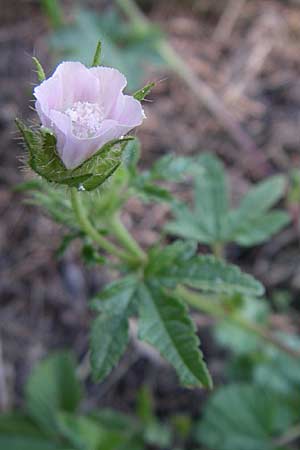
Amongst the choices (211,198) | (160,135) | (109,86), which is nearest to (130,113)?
(109,86)

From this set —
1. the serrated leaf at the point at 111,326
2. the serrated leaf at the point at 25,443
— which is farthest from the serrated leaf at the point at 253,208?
the serrated leaf at the point at 25,443

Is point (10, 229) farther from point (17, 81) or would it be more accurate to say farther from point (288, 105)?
point (288, 105)

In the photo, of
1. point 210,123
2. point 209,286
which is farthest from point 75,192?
point 210,123

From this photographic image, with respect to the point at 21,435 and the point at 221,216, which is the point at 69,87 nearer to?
the point at 221,216

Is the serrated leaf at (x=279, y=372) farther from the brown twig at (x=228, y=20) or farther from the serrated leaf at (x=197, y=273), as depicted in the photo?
the brown twig at (x=228, y=20)

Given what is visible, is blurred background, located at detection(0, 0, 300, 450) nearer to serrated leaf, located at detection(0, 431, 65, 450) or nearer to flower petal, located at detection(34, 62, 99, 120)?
serrated leaf, located at detection(0, 431, 65, 450)

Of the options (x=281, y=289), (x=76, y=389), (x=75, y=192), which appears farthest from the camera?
(x=281, y=289)
